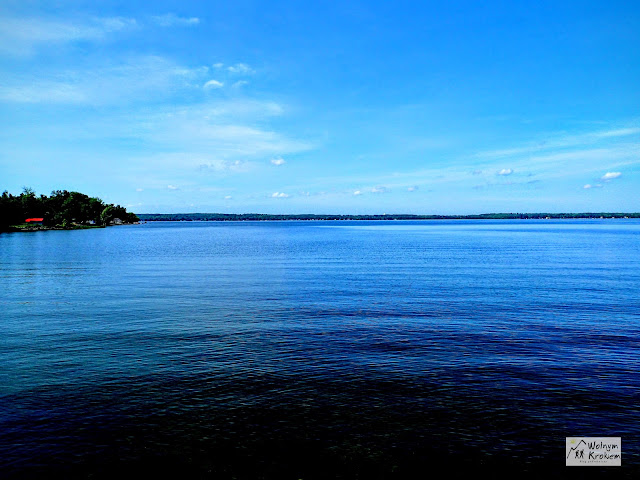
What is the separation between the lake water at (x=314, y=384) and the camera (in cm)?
1662

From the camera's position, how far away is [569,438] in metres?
17.8

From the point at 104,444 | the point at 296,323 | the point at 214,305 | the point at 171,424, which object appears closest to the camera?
the point at 104,444

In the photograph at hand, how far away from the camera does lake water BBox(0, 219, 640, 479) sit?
655 inches

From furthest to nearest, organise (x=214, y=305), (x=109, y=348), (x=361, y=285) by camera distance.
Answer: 1. (x=361, y=285)
2. (x=214, y=305)
3. (x=109, y=348)

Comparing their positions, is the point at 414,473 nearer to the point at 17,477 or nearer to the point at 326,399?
the point at 326,399

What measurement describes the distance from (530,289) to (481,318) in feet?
59.5

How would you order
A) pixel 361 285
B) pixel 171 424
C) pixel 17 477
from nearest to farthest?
pixel 17 477, pixel 171 424, pixel 361 285

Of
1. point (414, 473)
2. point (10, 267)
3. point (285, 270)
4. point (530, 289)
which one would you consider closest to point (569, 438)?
point (414, 473)

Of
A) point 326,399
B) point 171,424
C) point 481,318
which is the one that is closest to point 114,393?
point 171,424

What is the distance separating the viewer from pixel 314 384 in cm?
2309

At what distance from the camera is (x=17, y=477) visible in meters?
15.3

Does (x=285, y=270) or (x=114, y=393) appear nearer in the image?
(x=114, y=393)

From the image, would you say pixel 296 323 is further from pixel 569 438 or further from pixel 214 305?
pixel 569 438

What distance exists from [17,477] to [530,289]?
49.7 meters
